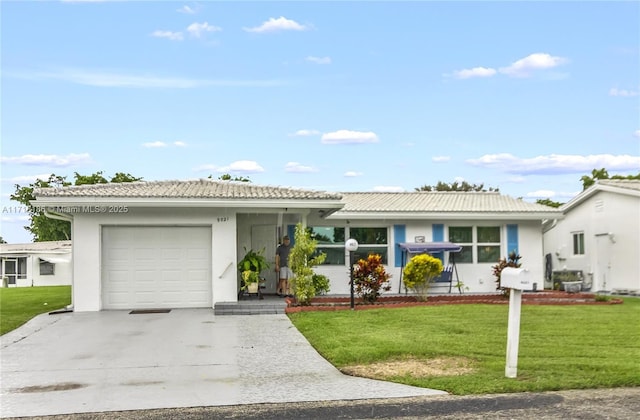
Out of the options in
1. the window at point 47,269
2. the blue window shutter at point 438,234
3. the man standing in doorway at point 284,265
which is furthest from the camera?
the window at point 47,269

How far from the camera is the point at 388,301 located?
18234 millimetres

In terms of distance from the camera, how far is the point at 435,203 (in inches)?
906

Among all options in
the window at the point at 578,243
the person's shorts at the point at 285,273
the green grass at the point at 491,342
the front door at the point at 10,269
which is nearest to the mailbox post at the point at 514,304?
the green grass at the point at 491,342

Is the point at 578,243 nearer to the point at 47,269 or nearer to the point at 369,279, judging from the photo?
the point at 369,279

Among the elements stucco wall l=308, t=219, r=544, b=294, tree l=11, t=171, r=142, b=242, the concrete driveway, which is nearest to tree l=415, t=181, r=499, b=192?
tree l=11, t=171, r=142, b=242

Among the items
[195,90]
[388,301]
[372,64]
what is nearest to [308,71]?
[372,64]

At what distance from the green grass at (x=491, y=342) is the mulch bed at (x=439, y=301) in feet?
2.38

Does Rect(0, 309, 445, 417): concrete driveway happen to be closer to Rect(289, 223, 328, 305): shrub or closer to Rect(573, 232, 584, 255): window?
Rect(289, 223, 328, 305): shrub

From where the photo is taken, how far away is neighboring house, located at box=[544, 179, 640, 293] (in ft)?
74.0

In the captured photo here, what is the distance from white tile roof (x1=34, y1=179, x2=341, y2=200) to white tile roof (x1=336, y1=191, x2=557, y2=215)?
3318 millimetres

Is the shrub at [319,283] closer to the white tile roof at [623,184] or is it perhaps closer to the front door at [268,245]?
the front door at [268,245]

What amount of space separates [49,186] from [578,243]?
3618cm

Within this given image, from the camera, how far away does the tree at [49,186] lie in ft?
161

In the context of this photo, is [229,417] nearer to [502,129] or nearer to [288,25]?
[288,25]
